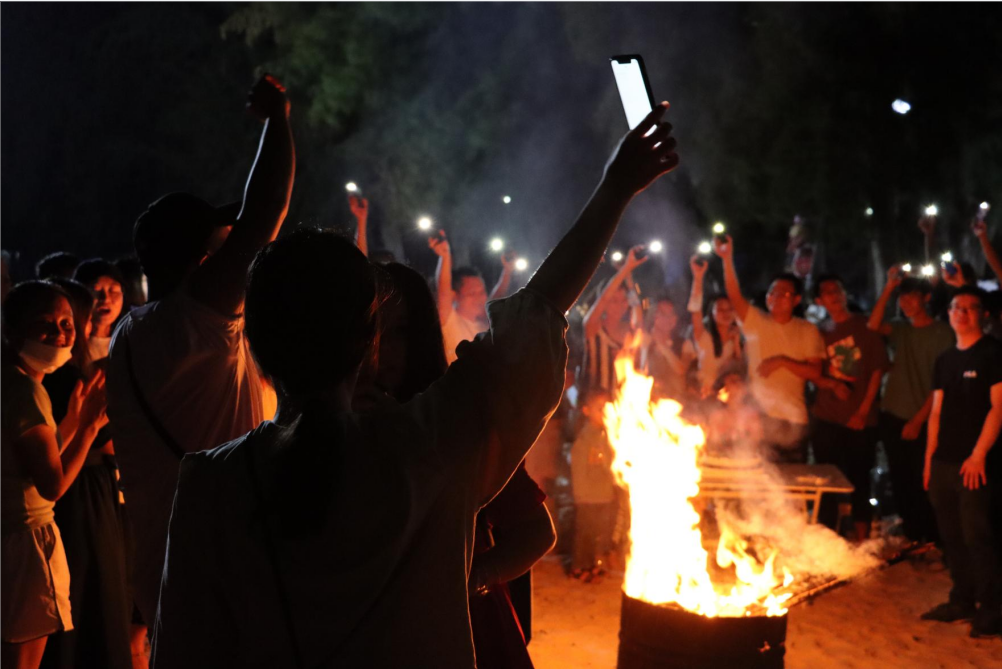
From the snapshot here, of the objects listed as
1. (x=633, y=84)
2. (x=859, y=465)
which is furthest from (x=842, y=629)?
(x=633, y=84)

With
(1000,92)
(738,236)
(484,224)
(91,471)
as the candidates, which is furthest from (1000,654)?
(738,236)

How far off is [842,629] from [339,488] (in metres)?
6.04

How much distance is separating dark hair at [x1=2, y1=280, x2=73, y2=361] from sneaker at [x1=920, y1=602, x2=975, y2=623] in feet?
20.5

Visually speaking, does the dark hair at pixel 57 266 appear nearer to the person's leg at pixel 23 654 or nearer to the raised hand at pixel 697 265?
the person's leg at pixel 23 654

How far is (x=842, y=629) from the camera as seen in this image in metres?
6.40

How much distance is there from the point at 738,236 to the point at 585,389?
45.2 ft

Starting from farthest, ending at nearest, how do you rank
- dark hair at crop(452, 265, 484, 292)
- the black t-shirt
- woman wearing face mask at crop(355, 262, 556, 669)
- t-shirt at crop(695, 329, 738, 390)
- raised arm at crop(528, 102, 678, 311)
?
t-shirt at crop(695, 329, 738, 390) < dark hair at crop(452, 265, 484, 292) < the black t-shirt < woman wearing face mask at crop(355, 262, 556, 669) < raised arm at crop(528, 102, 678, 311)

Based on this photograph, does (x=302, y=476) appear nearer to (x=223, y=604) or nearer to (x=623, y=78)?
(x=223, y=604)

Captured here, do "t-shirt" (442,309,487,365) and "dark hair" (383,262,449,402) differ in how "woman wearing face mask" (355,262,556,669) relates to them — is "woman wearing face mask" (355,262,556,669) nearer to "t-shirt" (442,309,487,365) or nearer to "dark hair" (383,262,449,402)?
"dark hair" (383,262,449,402)

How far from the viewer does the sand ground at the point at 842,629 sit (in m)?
5.81

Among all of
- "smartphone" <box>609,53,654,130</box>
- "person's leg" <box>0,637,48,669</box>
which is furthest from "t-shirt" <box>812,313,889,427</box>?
"person's leg" <box>0,637,48,669</box>

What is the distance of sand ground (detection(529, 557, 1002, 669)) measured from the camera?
5809mm

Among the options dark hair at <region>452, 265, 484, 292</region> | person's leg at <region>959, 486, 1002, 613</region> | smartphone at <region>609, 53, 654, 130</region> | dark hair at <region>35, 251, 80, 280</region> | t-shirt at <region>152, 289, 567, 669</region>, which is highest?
dark hair at <region>35, 251, 80, 280</region>

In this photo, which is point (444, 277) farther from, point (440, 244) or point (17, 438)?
point (17, 438)
